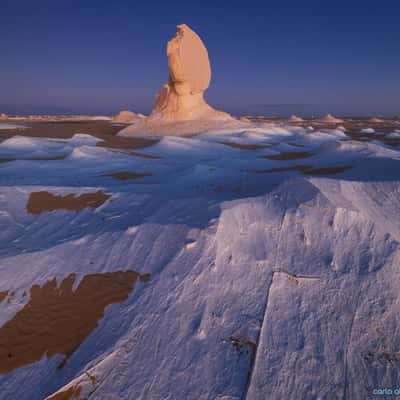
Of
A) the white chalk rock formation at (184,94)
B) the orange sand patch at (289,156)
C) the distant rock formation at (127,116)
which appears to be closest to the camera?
the orange sand patch at (289,156)

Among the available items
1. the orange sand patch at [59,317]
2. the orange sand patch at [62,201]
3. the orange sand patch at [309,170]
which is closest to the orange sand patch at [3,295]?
the orange sand patch at [59,317]

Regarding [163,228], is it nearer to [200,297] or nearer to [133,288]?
[133,288]

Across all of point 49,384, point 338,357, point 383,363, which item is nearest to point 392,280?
point 383,363

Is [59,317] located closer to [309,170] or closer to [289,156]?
[309,170]

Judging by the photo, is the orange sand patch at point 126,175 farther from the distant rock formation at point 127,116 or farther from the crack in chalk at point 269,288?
the distant rock formation at point 127,116

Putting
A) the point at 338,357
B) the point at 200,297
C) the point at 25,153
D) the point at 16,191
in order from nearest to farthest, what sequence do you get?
1. the point at 338,357
2. the point at 200,297
3. the point at 16,191
4. the point at 25,153

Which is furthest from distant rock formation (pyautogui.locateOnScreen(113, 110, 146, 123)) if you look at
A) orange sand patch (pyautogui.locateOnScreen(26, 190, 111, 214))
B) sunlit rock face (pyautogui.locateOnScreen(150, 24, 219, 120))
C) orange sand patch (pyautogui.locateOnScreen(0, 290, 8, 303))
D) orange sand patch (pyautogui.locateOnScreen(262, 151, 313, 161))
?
orange sand patch (pyautogui.locateOnScreen(0, 290, 8, 303))

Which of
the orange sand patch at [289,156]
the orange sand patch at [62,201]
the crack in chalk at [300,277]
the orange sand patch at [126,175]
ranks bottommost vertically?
the crack in chalk at [300,277]
